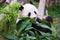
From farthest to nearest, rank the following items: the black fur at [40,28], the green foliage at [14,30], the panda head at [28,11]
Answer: the panda head at [28,11] < the black fur at [40,28] < the green foliage at [14,30]

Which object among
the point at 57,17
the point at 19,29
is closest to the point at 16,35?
the point at 19,29

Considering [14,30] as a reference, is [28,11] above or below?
above

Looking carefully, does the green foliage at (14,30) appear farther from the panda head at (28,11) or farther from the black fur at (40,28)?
the panda head at (28,11)

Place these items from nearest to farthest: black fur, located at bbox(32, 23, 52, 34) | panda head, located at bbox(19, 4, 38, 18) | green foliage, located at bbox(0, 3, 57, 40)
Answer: green foliage, located at bbox(0, 3, 57, 40) → black fur, located at bbox(32, 23, 52, 34) → panda head, located at bbox(19, 4, 38, 18)

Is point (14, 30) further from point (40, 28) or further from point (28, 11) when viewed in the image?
point (28, 11)

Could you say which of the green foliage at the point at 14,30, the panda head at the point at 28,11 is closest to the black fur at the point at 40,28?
the green foliage at the point at 14,30

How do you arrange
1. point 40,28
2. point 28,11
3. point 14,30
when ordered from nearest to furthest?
point 14,30, point 40,28, point 28,11

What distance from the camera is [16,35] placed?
197 centimetres

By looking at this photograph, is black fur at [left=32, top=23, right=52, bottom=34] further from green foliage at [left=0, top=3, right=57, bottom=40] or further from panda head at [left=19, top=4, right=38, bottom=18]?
panda head at [left=19, top=4, right=38, bottom=18]

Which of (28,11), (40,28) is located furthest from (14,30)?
(28,11)

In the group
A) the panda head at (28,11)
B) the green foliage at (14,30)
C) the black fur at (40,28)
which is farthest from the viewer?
the panda head at (28,11)

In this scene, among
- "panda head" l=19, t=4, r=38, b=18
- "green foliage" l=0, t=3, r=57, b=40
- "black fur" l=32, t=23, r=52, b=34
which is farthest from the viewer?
"panda head" l=19, t=4, r=38, b=18

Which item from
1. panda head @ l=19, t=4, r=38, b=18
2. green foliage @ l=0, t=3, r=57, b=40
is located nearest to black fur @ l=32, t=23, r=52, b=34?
green foliage @ l=0, t=3, r=57, b=40

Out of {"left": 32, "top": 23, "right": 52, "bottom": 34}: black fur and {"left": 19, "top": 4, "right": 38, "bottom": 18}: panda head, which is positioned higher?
{"left": 19, "top": 4, "right": 38, "bottom": 18}: panda head
